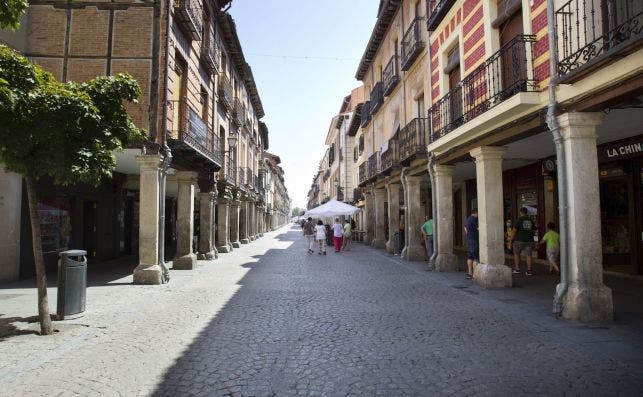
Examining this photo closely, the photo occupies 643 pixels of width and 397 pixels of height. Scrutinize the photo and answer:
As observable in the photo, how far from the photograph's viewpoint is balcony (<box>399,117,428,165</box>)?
12.5 meters

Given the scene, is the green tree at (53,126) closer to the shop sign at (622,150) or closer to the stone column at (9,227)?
the stone column at (9,227)

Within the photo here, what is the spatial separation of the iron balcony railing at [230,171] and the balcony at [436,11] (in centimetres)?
1084

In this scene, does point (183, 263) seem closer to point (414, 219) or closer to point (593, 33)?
point (414, 219)

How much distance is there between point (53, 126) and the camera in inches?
207

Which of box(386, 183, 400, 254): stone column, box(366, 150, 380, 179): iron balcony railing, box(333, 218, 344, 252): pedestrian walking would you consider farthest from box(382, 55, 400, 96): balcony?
box(333, 218, 344, 252): pedestrian walking

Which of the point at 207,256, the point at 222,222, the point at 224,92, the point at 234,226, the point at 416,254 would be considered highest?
the point at 224,92

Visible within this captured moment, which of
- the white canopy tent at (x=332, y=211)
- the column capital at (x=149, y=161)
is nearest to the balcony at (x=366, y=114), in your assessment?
the white canopy tent at (x=332, y=211)

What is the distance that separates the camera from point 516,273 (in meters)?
10.7

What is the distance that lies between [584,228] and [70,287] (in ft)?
24.9

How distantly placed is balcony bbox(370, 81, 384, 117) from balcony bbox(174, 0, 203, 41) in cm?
814

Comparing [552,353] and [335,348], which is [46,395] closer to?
[335,348]

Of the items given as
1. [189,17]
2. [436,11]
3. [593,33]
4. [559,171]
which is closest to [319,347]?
[559,171]

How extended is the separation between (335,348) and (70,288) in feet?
13.9

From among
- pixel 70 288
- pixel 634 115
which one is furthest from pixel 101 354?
pixel 634 115
